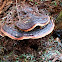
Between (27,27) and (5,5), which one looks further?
(5,5)

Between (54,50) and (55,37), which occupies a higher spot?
(55,37)

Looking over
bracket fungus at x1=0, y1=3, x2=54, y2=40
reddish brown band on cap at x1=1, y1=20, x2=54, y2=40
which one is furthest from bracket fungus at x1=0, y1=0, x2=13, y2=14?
reddish brown band on cap at x1=1, y1=20, x2=54, y2=40

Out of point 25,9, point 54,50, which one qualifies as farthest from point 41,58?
point 25,9

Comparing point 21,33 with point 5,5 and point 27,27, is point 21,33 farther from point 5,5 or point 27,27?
point 5,5

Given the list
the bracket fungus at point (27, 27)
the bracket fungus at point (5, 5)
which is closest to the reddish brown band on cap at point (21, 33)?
the bracket fungus at point (27, 27)

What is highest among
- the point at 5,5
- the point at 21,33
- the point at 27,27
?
the point at 5,5

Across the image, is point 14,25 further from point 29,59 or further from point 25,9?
point 29,59

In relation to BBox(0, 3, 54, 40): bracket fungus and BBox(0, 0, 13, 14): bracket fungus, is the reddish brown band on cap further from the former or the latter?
BBox(0, 0, 13, 14): bracket fungus

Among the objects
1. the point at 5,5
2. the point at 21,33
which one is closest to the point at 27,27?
the point at 21,33

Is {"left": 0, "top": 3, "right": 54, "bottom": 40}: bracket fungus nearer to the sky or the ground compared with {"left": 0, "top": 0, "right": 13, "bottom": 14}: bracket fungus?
nearer to the ground

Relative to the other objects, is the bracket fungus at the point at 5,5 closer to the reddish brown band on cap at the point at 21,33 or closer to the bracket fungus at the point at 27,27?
the bracket fungus at the point at 27,27

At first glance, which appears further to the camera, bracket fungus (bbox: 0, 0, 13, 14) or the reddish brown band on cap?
bracket fungus (bbox: 0, 0, 13, 14)
